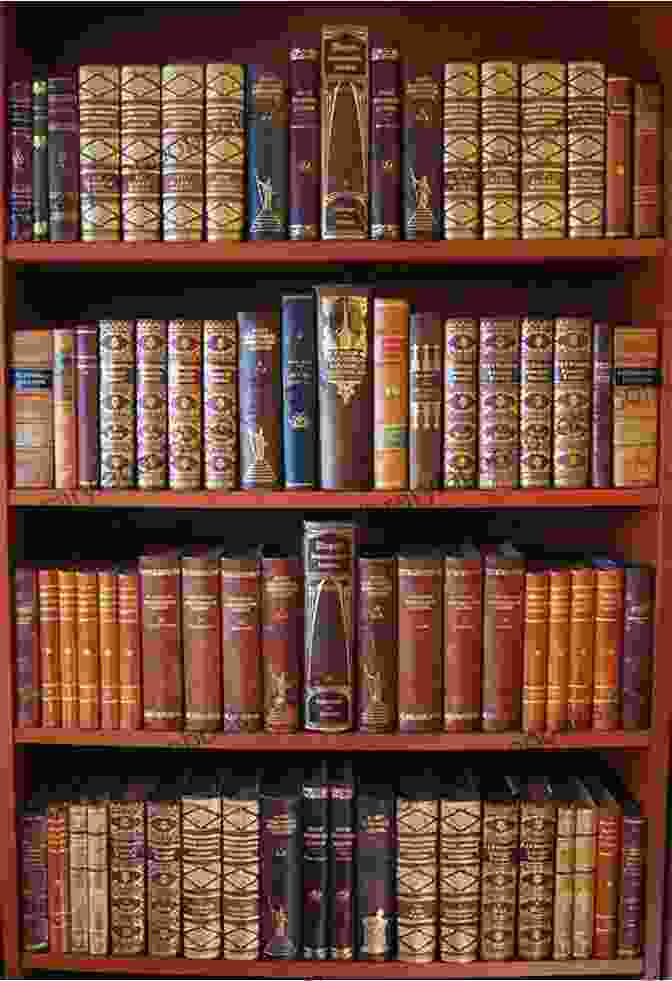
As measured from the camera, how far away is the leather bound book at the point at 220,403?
131 centimetres

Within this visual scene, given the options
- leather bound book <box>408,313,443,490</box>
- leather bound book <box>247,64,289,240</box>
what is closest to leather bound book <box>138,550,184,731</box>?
leather bound book <box>408,313,443,490</box>

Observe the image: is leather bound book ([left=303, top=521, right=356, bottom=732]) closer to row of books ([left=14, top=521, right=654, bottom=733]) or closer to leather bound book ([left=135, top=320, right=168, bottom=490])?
row of books ([left=14, top=521, right=654, bottom=733])

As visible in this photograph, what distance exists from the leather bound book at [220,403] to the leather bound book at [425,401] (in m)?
0.24

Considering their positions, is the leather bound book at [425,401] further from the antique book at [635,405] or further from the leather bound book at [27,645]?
the leather bound book at [27,645]

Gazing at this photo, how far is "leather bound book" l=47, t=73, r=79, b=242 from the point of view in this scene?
1.29m

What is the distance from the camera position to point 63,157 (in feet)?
4.25

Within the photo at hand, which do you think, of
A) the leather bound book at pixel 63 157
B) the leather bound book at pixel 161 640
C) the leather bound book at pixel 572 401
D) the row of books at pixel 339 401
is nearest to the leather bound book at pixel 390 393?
the row of books at pixel 339 401

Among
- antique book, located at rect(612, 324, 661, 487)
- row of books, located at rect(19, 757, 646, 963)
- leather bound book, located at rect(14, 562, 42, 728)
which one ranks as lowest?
row of books, located at rect(19, 757, 646, 963)

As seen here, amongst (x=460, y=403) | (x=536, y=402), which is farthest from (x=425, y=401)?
(x=536, y=402)

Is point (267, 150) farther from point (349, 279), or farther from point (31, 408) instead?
point (31, 408)

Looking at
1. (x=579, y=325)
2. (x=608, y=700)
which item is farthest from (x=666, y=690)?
(x=579, y=325)

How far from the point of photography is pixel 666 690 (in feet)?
4.36

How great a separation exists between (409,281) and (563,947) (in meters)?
1.01

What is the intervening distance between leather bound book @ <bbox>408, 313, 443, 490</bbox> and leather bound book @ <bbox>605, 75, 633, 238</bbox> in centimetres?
27
